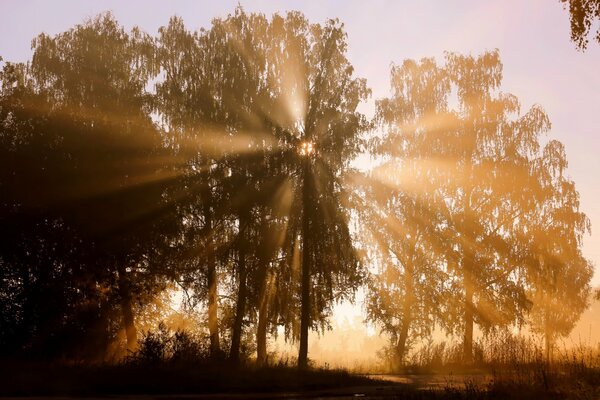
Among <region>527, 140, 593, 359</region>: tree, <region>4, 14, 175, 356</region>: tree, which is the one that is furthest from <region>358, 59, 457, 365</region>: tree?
<region>4, 14, 175, 356</region>: tree

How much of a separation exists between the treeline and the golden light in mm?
50

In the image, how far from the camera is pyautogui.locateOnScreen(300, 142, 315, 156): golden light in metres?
23.8

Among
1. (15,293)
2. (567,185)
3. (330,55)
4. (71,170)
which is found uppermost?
(330,55)

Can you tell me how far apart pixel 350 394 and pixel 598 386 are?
5486mm

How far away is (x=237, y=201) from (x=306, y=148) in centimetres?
331

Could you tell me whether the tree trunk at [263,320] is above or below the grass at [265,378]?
above

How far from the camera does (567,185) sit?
34156mm

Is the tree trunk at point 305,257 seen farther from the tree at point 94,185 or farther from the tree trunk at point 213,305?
the tree at point 94,185

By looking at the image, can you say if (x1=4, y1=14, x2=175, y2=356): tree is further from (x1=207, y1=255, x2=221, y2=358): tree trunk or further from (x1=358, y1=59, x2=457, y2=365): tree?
(x1=358, y1=59, x2=457, y2=365): tree

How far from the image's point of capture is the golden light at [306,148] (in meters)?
23.8

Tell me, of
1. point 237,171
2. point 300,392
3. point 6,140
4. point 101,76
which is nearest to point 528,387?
point 300,392

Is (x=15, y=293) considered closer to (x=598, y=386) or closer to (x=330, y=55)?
(x=330, y=55)

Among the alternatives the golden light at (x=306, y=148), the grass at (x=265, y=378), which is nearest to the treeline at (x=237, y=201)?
the golden light at (x=306, y=148)

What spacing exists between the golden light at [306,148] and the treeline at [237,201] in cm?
5
